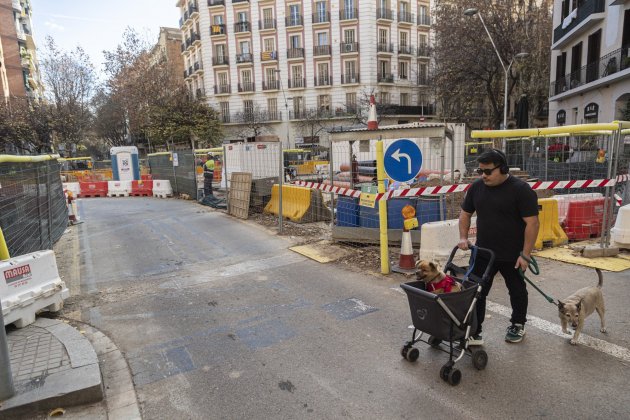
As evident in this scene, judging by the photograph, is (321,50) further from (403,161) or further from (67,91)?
(403,161)

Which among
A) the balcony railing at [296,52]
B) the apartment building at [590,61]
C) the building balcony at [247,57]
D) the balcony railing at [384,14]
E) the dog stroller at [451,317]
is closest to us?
the dog stroller at [451,317]

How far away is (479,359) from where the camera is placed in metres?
3.46

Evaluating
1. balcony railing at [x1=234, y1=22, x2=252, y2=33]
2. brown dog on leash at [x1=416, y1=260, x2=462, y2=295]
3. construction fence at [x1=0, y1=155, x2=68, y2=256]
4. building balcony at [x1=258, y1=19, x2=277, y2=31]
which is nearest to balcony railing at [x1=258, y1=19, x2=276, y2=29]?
building balcony at [x1=258, y1=19, x2=277, y2=31]

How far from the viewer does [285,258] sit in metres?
7.27

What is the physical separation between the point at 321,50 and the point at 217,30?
12.4 metres

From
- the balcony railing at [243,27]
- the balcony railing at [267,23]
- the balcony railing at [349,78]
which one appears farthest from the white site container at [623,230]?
the balcony railing at [243,27]

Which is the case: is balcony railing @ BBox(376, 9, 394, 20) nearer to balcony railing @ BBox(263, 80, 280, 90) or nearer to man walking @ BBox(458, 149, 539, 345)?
balcony railing @ BBox(263, 80, 280, 90)

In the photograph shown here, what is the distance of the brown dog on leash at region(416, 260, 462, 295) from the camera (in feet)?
11.0

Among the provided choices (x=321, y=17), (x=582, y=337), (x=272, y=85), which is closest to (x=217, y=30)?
(x=272, y=85)

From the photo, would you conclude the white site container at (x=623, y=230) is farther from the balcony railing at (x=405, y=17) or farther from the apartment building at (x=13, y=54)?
the apartment building at (x=13, y=54)

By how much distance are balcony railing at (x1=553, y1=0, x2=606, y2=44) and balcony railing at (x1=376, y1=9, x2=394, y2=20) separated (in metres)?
22.3

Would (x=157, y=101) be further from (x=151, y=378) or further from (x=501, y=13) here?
(x=151, y=378)

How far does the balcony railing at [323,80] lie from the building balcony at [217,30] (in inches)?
478

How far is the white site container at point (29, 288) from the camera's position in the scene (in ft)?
13.8
